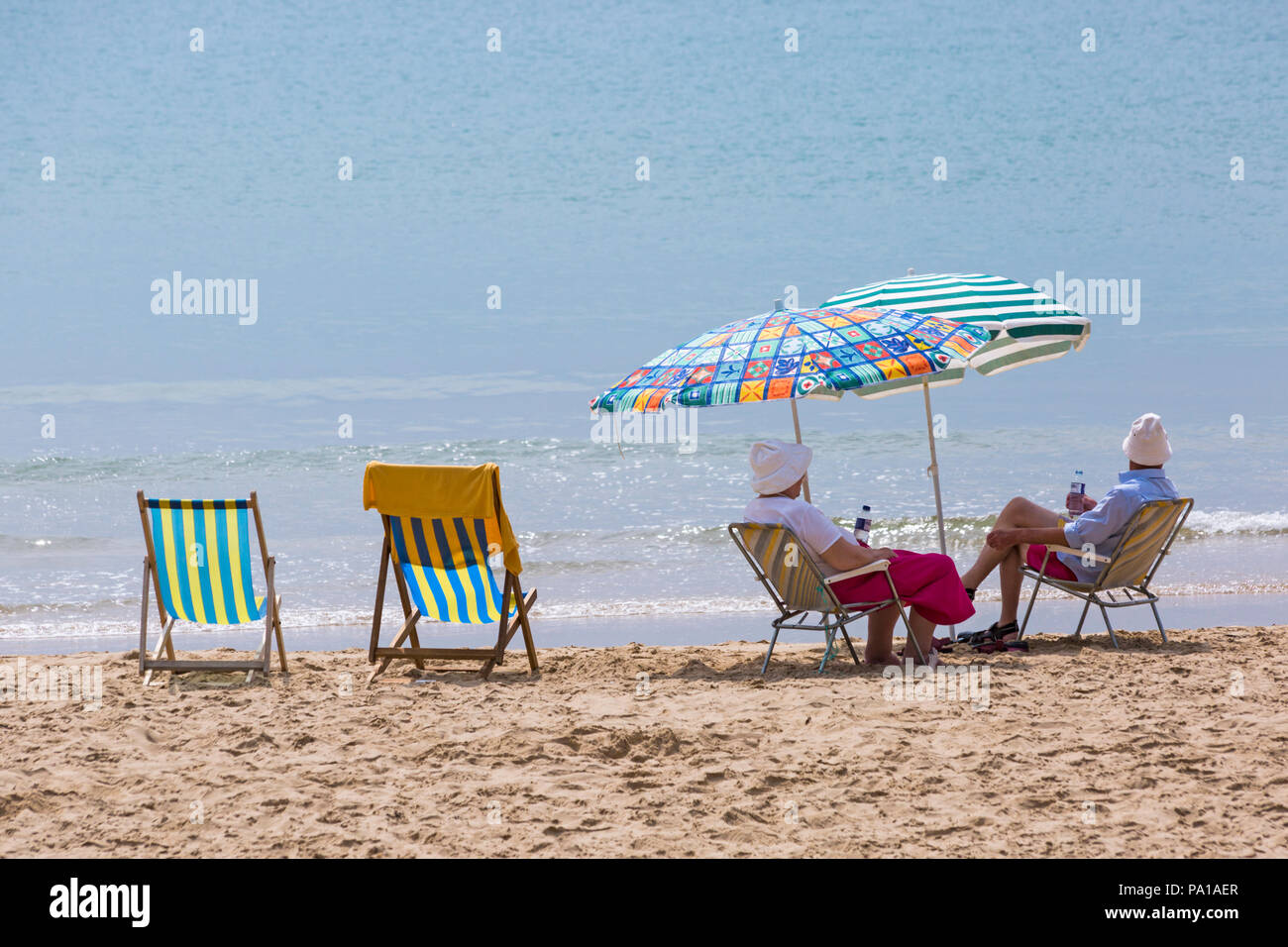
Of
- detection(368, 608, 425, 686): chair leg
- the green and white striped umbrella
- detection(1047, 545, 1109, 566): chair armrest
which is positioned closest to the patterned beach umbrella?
the green and white striped umbrella

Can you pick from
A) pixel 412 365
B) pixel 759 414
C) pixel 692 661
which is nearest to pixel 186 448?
pixel 412 365

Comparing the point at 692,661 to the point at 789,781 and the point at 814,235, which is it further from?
the point at 814,235

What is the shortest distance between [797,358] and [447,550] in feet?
5.98

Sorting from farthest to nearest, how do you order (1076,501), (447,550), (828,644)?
1. (1076,501)
2. (447,550)
3. (828,644)

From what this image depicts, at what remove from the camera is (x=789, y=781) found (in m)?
3.43

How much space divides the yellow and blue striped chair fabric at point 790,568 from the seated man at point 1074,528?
989 mm

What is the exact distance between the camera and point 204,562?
5.26 meters

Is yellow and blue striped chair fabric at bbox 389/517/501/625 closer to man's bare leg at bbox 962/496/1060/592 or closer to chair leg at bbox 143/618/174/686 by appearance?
chair leg at bbox 143/618/174/686

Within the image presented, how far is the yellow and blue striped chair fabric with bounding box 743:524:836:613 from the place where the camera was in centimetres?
477

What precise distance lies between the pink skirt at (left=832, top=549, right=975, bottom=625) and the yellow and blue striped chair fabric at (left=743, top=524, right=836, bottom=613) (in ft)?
0.35

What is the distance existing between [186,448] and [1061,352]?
Answer: 19.0 m

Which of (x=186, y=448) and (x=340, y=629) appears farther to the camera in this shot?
(x=186, y=448)

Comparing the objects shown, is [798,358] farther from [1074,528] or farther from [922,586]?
[1074,528]

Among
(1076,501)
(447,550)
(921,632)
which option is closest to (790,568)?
(921,632)
